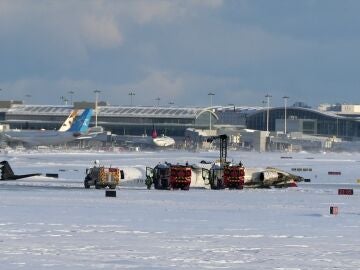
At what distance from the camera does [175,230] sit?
115 ft

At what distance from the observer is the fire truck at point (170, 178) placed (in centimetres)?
6341

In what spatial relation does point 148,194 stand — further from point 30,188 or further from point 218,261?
point 218,261

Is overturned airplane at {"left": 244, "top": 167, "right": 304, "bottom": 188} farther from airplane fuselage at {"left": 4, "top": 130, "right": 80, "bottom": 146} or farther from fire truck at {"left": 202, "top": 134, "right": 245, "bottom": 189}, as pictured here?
airplane fuselage at {"left": 4, "top": 130, "right": 80, "bottom": 146}

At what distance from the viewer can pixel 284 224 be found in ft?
127

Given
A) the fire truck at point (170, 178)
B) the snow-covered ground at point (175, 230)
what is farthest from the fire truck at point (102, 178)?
the snow-covered ground at point (175, 230)

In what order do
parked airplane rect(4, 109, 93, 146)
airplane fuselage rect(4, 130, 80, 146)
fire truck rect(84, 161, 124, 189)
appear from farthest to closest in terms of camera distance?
1. parked airplane rect(4, 109, 93, 146)
2. airplane fuselage rect(4, 130, 80, 146)
3. fire truck rect(84, 161, 124, 189)

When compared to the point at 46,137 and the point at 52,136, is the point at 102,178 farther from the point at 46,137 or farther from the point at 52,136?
the point at 46,137

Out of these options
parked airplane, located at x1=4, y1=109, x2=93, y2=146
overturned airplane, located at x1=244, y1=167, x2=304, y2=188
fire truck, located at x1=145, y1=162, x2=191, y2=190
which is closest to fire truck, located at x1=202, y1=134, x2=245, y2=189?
overturned airplane, located at x1=244, y1=167, x2=304, y2=188

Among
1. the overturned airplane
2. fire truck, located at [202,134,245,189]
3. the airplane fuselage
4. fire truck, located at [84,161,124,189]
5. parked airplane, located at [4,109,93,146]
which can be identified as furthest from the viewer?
parked airplane, located at [4,109,93,146]

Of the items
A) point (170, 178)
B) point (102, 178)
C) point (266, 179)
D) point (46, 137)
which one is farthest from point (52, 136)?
point (170, 178)

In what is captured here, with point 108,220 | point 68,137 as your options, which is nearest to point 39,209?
point 108,220

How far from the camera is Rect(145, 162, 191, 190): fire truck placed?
208 ft

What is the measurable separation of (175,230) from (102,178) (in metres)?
28.5

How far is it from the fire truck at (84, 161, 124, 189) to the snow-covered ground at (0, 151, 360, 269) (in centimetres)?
423
